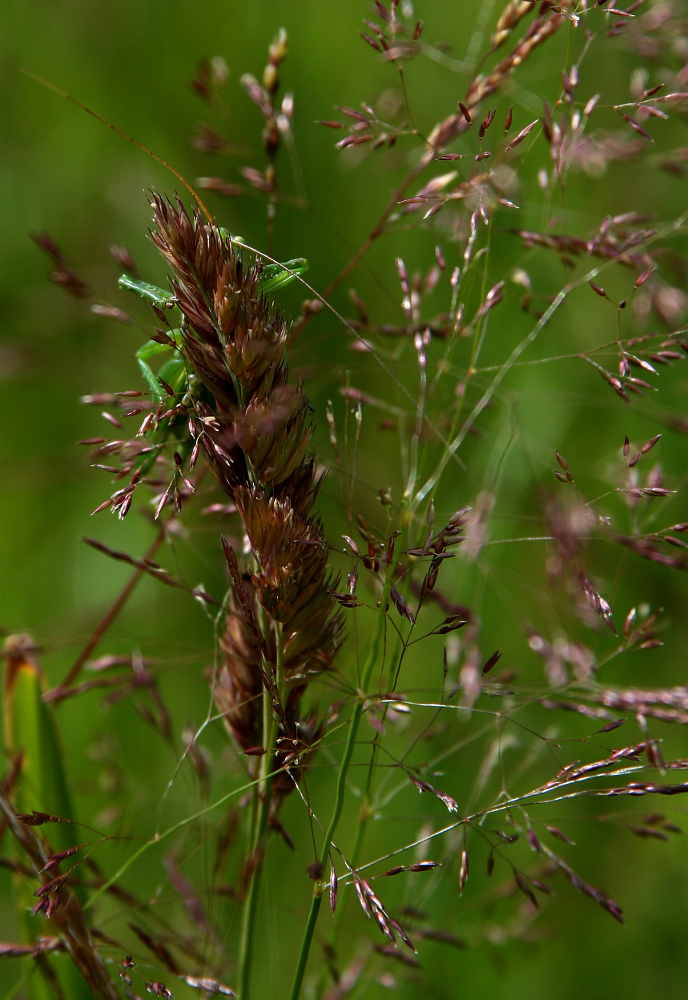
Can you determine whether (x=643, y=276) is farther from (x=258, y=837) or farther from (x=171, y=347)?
(x=258, y=837)

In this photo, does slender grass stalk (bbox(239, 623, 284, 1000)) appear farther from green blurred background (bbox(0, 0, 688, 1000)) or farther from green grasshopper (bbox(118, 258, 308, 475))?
green blurred background (bbox(0, 0, 688, 1000))

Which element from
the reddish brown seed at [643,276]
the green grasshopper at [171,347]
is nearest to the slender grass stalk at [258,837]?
the green grasshopper at [171,347]

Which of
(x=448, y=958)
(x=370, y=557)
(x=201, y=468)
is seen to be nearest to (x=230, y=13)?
(x=201, y=468)

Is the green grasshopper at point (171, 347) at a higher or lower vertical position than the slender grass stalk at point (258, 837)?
higher

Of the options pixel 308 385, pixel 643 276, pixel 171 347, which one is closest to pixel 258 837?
pixel 171 347

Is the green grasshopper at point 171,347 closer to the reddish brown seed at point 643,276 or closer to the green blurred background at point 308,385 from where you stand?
the reddish brown seed at point 643,276

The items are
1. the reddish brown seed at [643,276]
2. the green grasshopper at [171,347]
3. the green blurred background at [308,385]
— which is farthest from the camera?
the green blurred background at [308,385]

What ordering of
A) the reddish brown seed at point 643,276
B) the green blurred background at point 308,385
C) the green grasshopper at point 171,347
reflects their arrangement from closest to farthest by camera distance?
the green grasshopper at point 171,347 → the reddish brown seed at point 643,276 → the green blurred background at point 308,385

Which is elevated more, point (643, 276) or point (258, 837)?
point (643, 276)

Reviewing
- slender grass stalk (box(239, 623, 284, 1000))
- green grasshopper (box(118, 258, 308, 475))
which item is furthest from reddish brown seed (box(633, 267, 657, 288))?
slender grass stalk (box(239, 623, 284, 1000))
